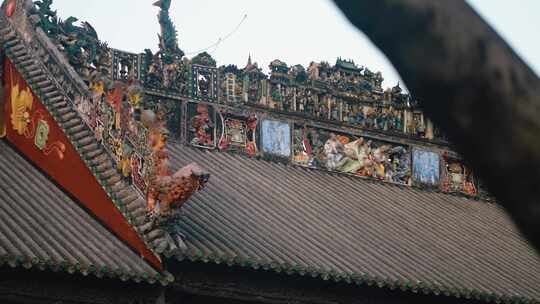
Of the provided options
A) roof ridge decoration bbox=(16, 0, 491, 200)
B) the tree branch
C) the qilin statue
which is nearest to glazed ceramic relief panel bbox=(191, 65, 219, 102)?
roof ridge decoration bbox=(16, 0, 491, 200)

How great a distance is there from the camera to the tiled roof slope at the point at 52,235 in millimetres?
14172

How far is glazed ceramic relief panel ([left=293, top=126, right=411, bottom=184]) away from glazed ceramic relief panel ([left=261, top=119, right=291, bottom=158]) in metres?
0.18

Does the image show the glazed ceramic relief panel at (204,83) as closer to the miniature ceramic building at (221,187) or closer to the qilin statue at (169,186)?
the miniature ceramic building at (221,187)

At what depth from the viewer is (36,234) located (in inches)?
587

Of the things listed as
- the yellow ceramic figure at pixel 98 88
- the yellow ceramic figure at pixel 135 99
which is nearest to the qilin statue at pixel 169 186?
the yellow ceramic figure at pixel 135 99

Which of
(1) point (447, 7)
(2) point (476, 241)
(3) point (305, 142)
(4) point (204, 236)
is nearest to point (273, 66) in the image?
(3) point (305, 142)

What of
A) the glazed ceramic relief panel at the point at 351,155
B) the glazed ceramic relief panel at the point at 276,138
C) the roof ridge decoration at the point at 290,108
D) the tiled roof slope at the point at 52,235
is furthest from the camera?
the glazed ceramic relief panel at the point at 351,155

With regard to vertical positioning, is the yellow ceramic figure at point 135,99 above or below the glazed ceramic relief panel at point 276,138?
above

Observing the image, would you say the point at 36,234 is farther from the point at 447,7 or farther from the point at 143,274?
the point at 447,7

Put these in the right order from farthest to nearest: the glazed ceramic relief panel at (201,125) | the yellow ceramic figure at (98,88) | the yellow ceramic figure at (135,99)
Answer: the glazed ceramic relief panel at (201,125)
the yellow ceramic figure at (98,88)
the yellow ceramic figure at (135,99)

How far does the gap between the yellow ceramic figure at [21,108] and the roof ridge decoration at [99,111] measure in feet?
1.03

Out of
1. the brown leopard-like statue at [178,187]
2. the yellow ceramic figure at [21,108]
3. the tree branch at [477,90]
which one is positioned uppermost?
the tree branch at [477,90]

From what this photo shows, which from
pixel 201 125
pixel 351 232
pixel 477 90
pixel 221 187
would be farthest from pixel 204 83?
pixel 477 90

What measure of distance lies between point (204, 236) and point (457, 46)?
1249cm
